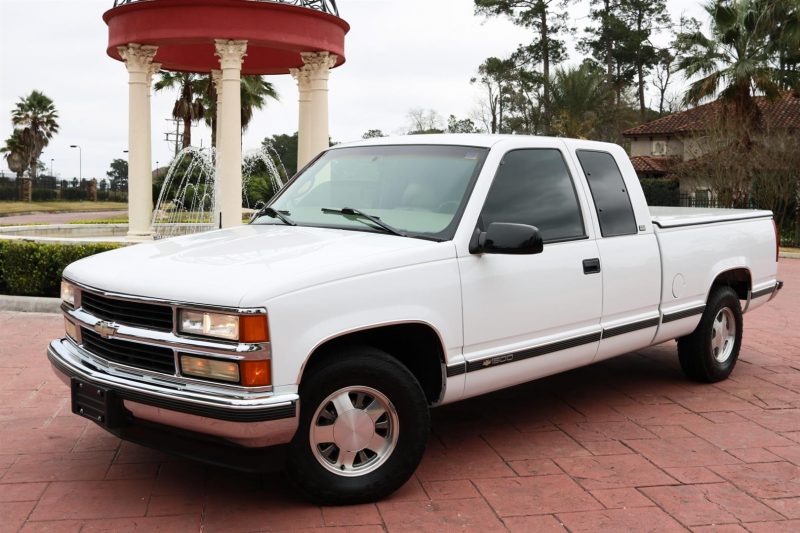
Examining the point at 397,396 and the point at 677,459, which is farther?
the point at 677,459

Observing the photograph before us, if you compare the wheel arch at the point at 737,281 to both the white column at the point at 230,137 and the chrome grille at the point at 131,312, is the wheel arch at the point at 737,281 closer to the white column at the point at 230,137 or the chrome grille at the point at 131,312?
→ the chrome grille at the point at 131,312

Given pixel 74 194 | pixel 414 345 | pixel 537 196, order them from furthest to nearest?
pixel 74 194 < pixel 537 196 < pixel 414 345

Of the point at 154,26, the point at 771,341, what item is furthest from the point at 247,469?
the point at 154,26

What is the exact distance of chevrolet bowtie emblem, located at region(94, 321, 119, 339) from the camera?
166 inches

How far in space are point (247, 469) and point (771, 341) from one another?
692 cm

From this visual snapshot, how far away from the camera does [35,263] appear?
429 inches

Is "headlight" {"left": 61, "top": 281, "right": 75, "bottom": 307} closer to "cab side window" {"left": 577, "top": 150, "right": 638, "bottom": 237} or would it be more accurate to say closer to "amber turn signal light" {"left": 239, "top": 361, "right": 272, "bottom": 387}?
"amber turn signal light" {"left": 239, "top": 361, "right": 272, "bottom": 387}

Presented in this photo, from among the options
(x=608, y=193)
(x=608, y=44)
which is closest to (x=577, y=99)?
(x=608, y=44)

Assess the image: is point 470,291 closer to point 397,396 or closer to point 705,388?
point 397,396

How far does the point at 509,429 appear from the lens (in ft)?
18.9

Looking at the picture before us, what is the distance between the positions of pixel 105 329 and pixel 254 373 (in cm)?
94

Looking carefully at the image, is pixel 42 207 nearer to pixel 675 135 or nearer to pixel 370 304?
pixel 675 135

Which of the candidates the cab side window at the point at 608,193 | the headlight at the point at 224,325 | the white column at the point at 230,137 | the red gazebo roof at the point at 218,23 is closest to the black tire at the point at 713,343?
the cab side window at the point at 608,193

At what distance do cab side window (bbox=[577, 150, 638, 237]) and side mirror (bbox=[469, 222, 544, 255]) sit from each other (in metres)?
1.26
